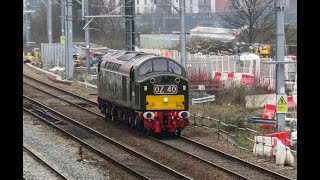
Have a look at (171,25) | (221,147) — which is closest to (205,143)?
(221,147)

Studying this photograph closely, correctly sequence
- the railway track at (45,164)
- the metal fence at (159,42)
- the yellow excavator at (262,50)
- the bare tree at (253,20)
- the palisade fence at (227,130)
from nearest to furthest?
the railway track at (45,164) < the palisade fence at (227,130) < the bare tree at (253,20) < the yellow excavator at (262,50) < the metal fence at (159,42)

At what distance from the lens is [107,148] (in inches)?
798

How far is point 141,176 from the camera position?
15578mm

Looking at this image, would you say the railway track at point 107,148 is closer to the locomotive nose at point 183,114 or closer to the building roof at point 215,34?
the locomotive nose at point 183,114

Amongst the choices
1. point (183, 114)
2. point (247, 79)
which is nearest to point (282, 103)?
point (183, 114)

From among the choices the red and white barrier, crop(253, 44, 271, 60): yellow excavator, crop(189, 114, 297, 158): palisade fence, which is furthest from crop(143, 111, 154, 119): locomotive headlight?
crop(253, 44, 271, 60): yellow excavator

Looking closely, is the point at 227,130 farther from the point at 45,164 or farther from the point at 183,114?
the point at 45,164

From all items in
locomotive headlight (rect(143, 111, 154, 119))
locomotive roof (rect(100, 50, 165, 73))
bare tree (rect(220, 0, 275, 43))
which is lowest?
locomotive headlight (rect(143, 111, 154, 119))

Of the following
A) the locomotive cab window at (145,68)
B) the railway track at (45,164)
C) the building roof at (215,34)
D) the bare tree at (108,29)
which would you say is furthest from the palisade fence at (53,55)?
the railway track at (45,164)

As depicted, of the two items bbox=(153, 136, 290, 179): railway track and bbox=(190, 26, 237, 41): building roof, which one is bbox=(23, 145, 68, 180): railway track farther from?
bbox=(190, 26, 237, 41): building roof

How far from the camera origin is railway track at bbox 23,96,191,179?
16.3m

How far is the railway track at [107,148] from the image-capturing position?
16266 millimetres
